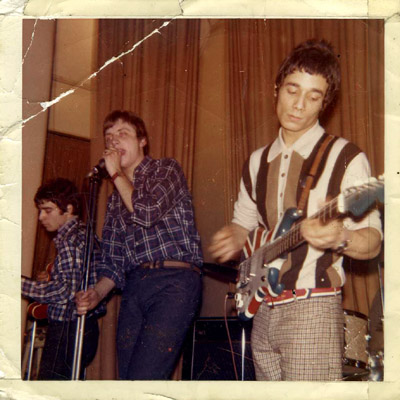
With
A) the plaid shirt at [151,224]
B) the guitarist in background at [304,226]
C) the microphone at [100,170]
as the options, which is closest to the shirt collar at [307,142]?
the guitarist in background at [304,226]

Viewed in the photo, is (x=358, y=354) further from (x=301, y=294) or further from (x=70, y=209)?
(x=70, y=209)

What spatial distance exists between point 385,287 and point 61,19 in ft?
4.52

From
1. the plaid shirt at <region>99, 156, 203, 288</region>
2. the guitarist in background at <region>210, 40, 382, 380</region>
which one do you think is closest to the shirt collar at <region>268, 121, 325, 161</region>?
the guitarist in background at <region>210, 40, 382, 380</region>

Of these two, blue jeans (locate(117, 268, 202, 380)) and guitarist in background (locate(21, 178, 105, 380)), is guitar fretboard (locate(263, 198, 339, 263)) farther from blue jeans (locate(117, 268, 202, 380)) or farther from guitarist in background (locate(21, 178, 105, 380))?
guitarist in background (locate(21, 178, 105, 380))

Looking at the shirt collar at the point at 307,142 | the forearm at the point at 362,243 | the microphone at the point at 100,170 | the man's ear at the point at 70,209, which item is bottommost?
the forearm at the point at 362,243

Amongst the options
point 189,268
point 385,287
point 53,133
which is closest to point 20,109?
point 53,133

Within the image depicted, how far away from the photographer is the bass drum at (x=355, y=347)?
170 cm

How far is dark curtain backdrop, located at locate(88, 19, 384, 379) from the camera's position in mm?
1802

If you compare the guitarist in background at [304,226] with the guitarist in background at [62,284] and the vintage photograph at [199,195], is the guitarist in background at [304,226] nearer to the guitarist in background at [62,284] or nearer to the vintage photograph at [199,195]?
the vintage photograph at [199,195]

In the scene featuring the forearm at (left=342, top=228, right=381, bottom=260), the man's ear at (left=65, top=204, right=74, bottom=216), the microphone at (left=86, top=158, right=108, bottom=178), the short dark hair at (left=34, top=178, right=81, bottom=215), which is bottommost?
the forearm at (left=342, top=228, right=381, bottom=260)

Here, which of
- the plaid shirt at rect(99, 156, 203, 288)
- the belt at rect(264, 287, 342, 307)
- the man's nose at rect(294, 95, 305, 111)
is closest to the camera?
the belt at rect(264, 287, 342, 307)

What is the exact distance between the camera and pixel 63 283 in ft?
6.23

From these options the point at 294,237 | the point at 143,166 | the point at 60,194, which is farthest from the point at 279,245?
the point at 60,194

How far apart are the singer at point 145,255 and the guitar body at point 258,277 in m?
0.16
